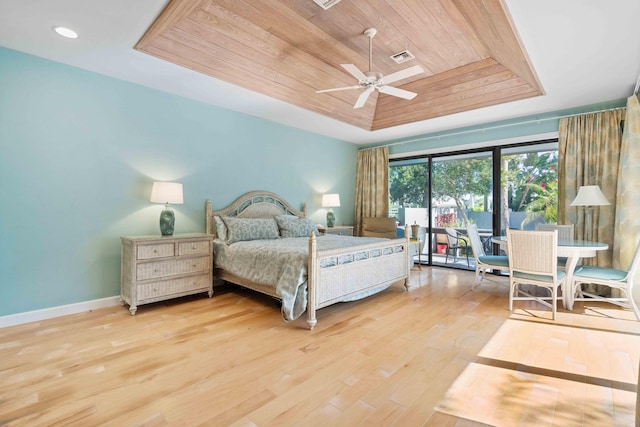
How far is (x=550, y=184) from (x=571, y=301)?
2.03m

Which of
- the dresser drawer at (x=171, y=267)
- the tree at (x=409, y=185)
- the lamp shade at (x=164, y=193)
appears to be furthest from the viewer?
the tree at (x=409, y=185)

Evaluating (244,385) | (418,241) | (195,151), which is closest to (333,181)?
(418,241)

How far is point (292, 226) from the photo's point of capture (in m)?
4.57

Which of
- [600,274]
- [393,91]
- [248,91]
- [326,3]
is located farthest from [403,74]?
[600,274]

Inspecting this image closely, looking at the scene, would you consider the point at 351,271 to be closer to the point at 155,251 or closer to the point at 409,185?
the point at 155,251

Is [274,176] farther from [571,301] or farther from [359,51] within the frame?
[571,301]

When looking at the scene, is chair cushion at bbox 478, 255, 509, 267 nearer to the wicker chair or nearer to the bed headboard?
the wicker chair

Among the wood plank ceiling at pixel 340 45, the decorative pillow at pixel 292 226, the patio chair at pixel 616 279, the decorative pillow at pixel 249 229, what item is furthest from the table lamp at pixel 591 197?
the decorative pillow at pixel 249 229

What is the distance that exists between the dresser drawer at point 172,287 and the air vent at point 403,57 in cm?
350

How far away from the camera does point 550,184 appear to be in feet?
15.0

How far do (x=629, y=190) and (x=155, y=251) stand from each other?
560 centimetres

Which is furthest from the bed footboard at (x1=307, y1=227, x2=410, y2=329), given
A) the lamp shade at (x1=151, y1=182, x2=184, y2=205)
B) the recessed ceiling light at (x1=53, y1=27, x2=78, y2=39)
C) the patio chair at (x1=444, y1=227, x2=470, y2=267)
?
the recessed ceiling light at (x1=53, y1=27, x2=78, y2=39)

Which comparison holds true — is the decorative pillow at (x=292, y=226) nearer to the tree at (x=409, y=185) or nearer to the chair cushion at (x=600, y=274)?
the tree at (x=409, y=185)

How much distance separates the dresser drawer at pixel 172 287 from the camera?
322 cm
